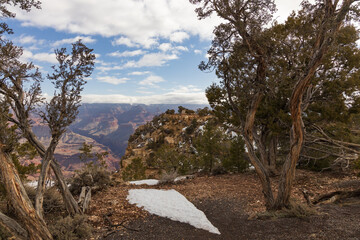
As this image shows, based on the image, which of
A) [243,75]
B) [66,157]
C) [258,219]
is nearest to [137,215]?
[258,219]

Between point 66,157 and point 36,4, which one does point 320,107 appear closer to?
point 36,4

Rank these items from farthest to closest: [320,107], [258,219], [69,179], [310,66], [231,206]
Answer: [320,107]
[69,179]
[231,206]
[258,219]
[310,66]

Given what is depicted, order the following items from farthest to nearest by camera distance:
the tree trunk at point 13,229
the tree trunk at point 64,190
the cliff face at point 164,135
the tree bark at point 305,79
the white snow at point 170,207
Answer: the cliff face at point 164,135 → the white snow at point 170,207 → the tree trunk at point 64,190 → the tree bark at point 305,79 → the tree trunk at point 13,229

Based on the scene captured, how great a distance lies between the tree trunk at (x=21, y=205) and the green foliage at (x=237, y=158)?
38.9 ft

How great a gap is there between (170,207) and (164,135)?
139ft

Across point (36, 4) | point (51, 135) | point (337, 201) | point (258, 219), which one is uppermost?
point (36, 4)

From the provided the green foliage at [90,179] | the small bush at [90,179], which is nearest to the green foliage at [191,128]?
the green foliage at [90,179]

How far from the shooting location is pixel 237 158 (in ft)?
46.7

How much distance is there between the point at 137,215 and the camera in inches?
253

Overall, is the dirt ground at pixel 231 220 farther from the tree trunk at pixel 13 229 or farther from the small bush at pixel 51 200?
the tree trunk at pixel 13 229

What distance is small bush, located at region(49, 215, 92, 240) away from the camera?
466 centimetres

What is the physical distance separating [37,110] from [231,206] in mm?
7496

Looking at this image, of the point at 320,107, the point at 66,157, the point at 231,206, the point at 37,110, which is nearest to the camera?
the point at 37,110

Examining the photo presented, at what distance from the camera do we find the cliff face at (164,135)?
139 ft
